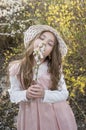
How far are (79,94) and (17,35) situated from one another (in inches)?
60.2

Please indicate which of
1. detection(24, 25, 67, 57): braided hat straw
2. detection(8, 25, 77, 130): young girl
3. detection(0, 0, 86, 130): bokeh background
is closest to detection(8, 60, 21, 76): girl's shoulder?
detection(8, 25, 77, 130): young girl

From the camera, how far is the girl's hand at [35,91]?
2.25 meters

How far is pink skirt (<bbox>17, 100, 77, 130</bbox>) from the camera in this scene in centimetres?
235

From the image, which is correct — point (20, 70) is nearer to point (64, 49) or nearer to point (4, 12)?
point (64, 49)

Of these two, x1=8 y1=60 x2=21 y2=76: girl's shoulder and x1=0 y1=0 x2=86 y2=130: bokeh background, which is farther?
x1=0 y1=0 x2=86 y2=130: bokeh background

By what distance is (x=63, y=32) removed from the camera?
3.77m

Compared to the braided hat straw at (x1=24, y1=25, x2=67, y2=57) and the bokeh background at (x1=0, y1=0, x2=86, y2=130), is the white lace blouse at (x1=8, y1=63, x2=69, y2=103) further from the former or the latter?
the bokeh background at (x1=0, y1=0, x2=86, y2=130)

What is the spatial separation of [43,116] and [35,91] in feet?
0.66

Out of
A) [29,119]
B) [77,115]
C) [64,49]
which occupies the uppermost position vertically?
[64,49]

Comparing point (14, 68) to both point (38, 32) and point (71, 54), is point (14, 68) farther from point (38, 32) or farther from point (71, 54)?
point (71, 54)

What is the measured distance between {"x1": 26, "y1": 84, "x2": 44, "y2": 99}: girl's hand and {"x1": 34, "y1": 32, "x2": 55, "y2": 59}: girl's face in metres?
0.22

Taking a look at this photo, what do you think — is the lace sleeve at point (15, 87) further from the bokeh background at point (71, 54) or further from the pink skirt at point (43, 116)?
the bokeh background at point (71, 54)

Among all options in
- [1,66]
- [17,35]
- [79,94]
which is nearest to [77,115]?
[79,94]

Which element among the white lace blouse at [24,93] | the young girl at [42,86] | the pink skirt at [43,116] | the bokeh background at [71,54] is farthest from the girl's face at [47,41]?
the bokeh background at [71,54]
